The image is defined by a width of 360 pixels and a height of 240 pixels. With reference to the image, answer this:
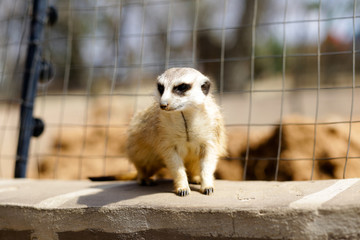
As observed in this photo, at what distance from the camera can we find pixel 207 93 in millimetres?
2734

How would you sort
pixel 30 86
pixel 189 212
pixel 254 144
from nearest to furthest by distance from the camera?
1. pixel 189 212
2. pixel 30 86
3. pixel 254 144

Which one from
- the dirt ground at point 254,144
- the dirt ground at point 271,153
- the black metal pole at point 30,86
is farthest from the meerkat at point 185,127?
the black metal pole at point 30,86

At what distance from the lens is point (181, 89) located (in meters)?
2.52

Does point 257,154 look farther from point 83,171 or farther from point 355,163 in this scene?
point 83,171

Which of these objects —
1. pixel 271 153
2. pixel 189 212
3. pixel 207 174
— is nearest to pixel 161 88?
pixel 207 174

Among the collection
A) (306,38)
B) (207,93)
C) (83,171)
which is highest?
Result: (306,38)

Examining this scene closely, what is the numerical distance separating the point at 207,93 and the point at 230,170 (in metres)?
2.32

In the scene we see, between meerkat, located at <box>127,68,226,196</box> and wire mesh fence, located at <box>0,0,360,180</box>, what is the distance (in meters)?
0.58

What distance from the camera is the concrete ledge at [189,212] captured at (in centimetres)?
195

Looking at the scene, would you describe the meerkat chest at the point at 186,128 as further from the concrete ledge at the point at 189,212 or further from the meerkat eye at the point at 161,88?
the concrete ledge at the point at 189,212

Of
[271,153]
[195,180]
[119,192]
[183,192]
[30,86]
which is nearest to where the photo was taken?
[183,192]

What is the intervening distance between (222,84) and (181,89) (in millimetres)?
1062

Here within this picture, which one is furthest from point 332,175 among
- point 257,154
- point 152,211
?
point 152,211

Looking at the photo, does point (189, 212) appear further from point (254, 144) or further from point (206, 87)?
point (254, 144)
